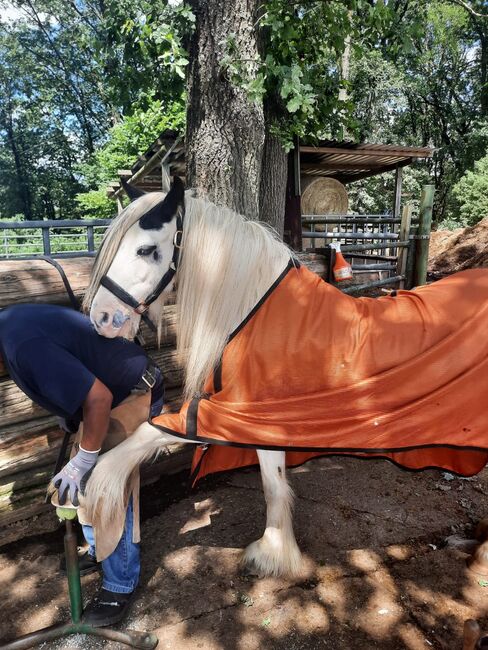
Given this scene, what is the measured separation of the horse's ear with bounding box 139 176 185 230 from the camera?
2006mm

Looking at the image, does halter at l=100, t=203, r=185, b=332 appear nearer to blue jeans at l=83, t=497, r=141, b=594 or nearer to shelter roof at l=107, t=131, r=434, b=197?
blue jeans at l=83, t=497, r=141, b=594

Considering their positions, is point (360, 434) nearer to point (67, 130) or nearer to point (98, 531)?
point (98, 531)

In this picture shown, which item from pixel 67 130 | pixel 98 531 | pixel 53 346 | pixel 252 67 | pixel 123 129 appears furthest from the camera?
pixel 67 130

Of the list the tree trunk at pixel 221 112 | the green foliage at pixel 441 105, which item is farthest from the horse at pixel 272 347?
the green foliage at pixel 441 105

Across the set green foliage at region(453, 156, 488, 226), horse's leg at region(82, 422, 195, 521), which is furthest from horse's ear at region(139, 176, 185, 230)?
green foliage at region(453, 156, 488, 226)

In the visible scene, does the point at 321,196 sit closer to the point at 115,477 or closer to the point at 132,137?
the point at 132,137

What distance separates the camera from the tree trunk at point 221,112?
3334 mm

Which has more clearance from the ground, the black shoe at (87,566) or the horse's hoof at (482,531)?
the horse's hoof at (482,531)

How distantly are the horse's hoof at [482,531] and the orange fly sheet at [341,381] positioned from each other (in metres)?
0.72

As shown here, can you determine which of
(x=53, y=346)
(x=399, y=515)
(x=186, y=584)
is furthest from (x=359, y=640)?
(x=53, y=346)

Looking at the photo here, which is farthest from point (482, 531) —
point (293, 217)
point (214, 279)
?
point (293, 217)

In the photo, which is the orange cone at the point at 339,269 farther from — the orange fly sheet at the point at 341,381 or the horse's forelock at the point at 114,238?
the horse's forelock at the point at 114,238

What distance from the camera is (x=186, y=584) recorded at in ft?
7.50

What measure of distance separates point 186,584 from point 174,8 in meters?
3.83
